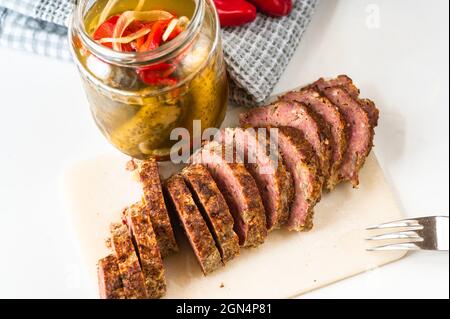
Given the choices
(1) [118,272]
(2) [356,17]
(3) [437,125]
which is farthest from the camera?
(2) [356,17]

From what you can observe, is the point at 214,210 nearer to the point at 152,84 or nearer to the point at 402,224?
the point at 152,84

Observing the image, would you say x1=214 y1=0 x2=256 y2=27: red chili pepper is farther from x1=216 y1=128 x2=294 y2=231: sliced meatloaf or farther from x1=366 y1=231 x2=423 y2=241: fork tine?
x1=366 y1=231 x2=423 y2=241: fork tine

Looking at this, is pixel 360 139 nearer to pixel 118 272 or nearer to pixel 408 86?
pixel 408 86

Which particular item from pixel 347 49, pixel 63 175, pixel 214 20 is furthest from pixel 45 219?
pixel 347 49

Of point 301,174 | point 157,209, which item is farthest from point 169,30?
point 301,174

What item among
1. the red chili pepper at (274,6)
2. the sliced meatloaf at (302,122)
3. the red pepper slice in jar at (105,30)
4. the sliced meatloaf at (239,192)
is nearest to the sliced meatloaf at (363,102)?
the sliced meatloaf at (302,122)

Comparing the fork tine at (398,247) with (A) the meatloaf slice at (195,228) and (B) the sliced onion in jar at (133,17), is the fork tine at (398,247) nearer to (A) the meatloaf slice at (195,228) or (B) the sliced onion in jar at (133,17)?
(A) the meatloaf slice at (195,228)
